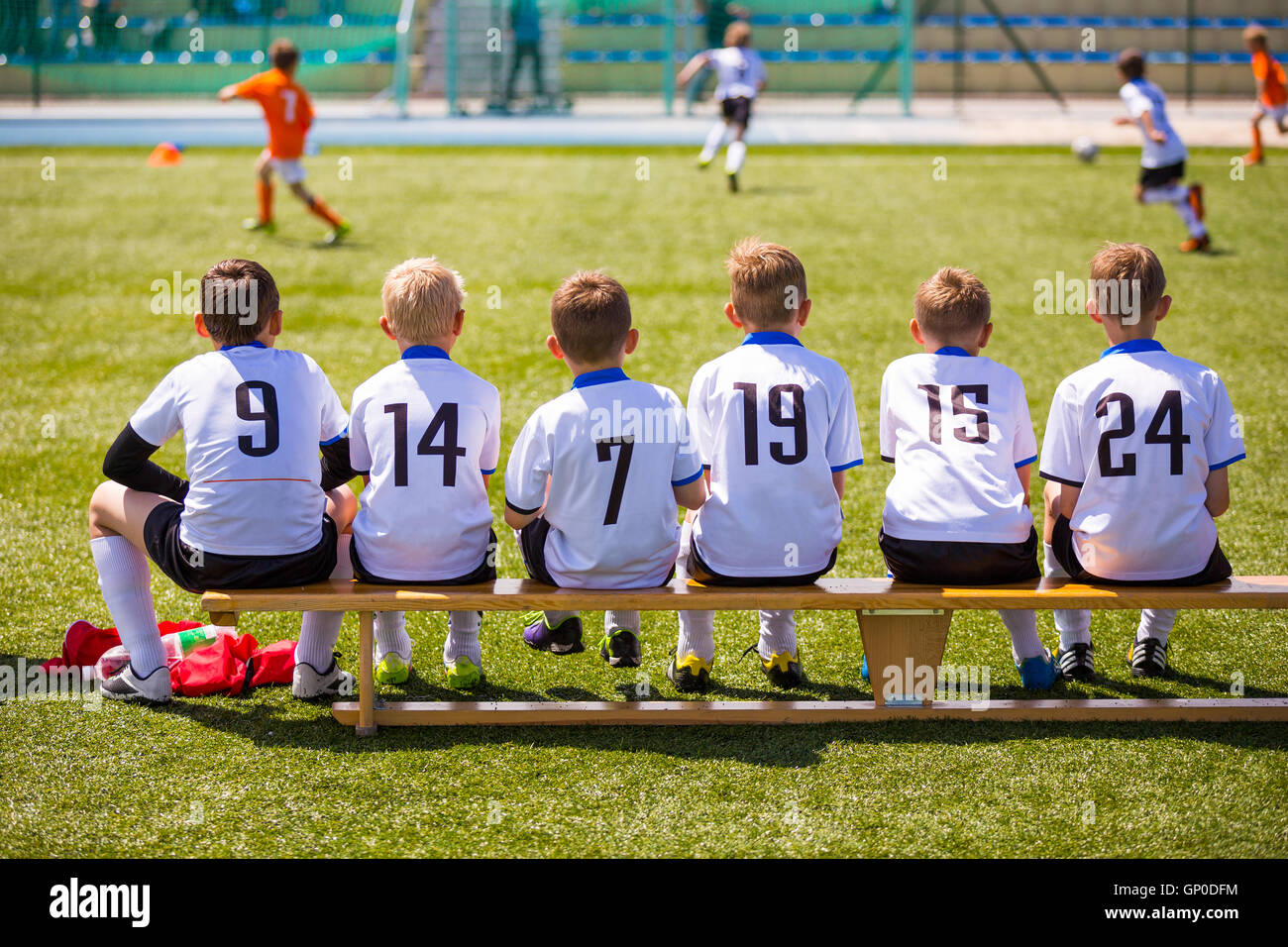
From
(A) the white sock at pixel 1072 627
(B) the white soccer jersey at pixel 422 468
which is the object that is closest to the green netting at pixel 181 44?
(B) the white soccer jersey at pixel 422 468

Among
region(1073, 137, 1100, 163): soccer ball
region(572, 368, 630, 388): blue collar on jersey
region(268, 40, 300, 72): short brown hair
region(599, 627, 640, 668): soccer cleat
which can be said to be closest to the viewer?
region(572, 368, 630, 388): blue collar on jersey

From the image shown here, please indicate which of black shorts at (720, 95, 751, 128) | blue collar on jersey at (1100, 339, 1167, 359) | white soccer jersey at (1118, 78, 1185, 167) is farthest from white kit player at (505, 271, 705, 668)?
black shorts at (720, 95, 751, 128)

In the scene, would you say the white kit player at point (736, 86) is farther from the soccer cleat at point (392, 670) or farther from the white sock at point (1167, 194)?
the soccer cleat at point (392, 670)

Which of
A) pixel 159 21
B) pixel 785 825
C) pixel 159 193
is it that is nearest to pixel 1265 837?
pixel 785 825

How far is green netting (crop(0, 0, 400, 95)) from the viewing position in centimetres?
2189

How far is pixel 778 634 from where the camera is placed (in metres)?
4.05

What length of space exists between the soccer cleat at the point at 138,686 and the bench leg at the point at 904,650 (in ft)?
7.08

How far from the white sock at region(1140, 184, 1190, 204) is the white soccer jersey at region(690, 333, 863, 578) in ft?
28.0

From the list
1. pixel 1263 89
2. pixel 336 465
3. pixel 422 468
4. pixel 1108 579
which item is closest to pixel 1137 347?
pixel 1108 579

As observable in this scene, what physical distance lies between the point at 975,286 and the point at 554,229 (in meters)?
8.32

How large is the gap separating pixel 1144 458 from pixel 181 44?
23.3 meters

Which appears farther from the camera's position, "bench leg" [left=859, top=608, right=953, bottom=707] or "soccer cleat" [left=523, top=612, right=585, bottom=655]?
"soccer cleat" [left=523, top=612, right=585, bottom=655]

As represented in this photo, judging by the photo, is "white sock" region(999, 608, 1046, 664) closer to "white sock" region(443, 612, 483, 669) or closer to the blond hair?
A: "white sock" region(443, 612, 483, 669)

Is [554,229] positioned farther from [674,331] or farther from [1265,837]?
[1265,837]
